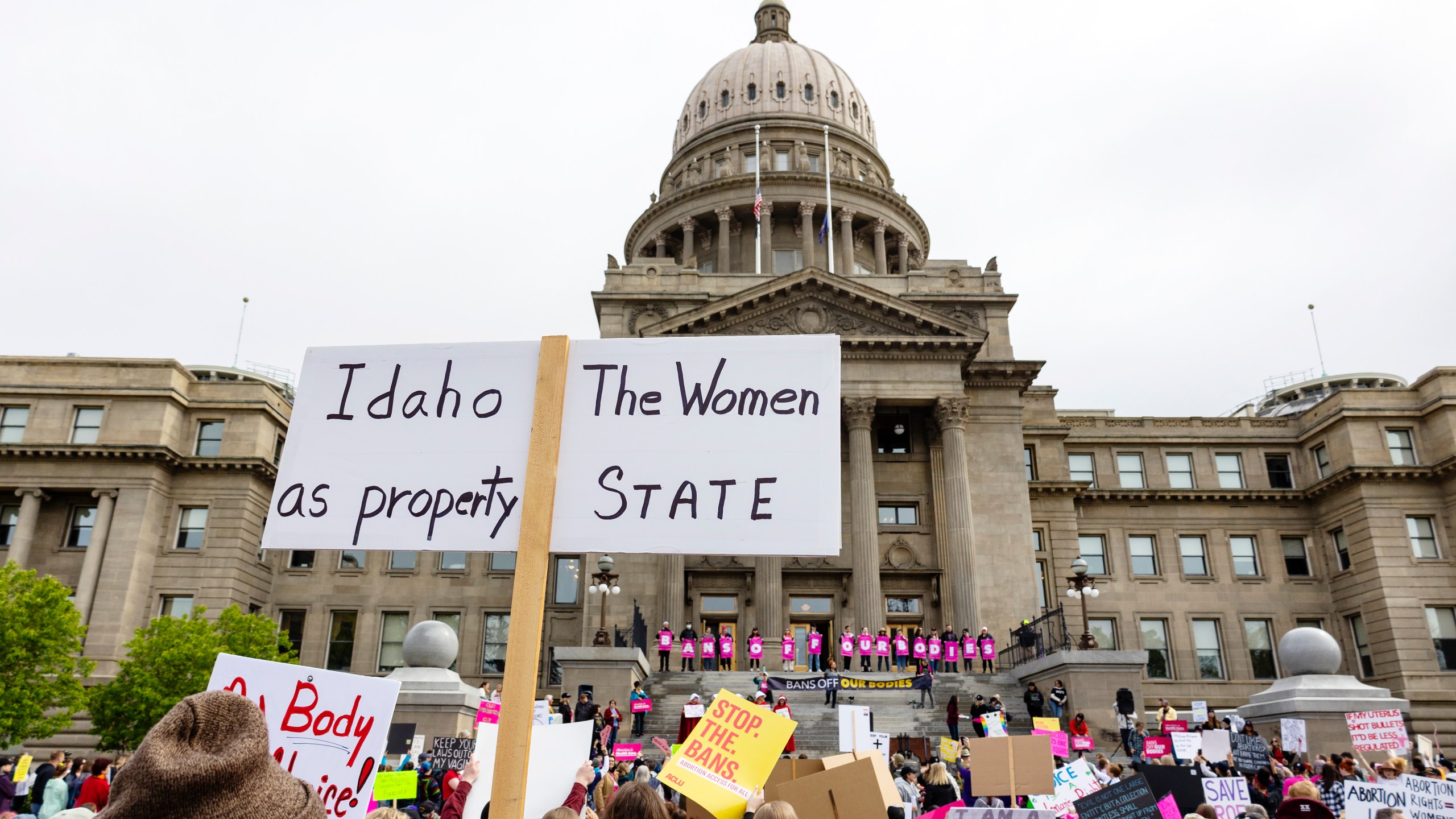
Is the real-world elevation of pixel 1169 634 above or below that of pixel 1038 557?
below

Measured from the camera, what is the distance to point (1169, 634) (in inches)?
2034

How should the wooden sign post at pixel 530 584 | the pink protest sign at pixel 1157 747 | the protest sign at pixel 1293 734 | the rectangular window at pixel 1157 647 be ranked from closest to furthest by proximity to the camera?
1. the wooden sign post at pixel 530 584
2. the pink protest sign at pixel 1157 747
3. the protest sign at pixel 1293 734
4. the rectangular window at pixel 1157 647

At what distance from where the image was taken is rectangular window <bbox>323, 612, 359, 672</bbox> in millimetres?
49406

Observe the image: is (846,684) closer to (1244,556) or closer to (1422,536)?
(1244,556)

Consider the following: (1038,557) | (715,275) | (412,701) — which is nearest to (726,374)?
(412,701)

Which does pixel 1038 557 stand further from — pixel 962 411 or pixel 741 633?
pixel 741 633

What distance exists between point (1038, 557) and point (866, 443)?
47.8 feet

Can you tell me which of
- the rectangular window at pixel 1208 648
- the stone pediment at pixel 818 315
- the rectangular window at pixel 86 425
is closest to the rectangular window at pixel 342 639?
the rectangular window at pixel 86 425

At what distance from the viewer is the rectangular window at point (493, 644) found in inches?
1924

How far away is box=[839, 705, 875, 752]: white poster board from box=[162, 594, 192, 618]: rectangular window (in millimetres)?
39720

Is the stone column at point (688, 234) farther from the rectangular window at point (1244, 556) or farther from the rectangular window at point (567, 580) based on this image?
the rectangular window at point (1244, 556)

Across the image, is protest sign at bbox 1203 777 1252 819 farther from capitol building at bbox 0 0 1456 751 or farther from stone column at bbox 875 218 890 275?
stone column at bbox 875 218 890 275

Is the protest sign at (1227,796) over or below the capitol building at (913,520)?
below

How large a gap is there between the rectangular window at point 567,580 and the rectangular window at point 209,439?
17.1 m
